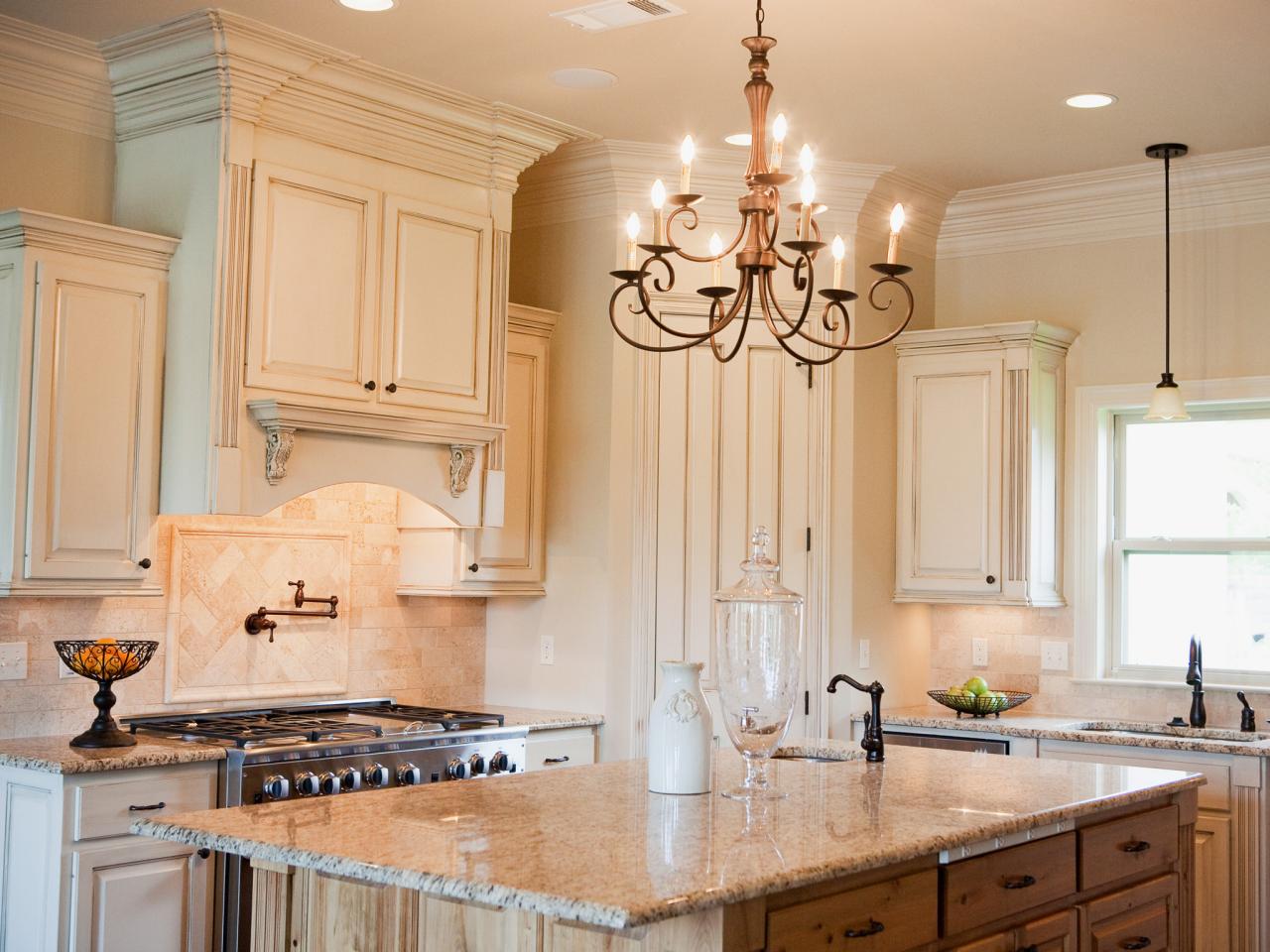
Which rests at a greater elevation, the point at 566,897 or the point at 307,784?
the point at 566,897

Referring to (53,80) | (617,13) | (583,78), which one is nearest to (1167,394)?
(583,78)

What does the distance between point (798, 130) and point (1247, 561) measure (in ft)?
7.49

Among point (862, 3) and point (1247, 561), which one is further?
point (1247, 561)

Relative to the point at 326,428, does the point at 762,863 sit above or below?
below

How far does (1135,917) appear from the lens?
3383 millimetres

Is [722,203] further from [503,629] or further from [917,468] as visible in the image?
[503,629]

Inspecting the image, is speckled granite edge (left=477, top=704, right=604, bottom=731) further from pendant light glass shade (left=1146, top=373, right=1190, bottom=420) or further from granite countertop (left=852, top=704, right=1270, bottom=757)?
pendant light glass shade (left=1146, top=373, right=1190, bottom=420)

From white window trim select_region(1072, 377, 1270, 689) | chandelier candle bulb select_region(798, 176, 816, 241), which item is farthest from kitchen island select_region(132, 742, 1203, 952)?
white window trim select_region(1072, 377, 1270, 689)

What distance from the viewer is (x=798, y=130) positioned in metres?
4.89

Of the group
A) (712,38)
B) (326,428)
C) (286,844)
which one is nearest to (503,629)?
(326,428)

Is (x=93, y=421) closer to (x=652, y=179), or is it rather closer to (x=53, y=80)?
(x=53, y=80)

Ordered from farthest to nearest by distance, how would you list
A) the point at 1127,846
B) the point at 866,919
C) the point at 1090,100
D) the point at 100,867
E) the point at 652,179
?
1. the point at 652,179
2. the point at 1090,100
3. the point at 100,867
4. the point at 1127,846
5. the point at 866,919

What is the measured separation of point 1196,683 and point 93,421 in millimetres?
3726

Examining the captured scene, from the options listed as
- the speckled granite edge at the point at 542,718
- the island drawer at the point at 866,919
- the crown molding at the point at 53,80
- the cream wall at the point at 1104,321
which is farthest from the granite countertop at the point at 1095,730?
the crown molding at the point at 53,80
